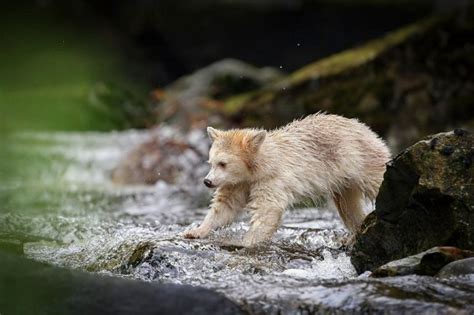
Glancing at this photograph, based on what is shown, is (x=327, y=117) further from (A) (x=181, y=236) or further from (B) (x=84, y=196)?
(B) (x=84, y=196)

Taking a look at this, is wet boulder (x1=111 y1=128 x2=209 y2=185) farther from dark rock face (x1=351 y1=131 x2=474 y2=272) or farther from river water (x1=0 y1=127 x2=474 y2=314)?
dark rock face (x1=351 y1=131 x2=474 y2=272)

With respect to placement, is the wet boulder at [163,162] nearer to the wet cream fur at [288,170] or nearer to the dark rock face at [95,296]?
the wet cream fur at [288,170]

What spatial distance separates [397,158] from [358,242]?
81cm

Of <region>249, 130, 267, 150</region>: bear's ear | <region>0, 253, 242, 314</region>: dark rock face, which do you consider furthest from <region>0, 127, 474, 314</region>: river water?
<region>249, 130, 267, 150</region>: bear's ear

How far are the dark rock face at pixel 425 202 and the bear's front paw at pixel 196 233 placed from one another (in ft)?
5.31

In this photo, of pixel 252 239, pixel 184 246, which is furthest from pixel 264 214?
pixel 184 246

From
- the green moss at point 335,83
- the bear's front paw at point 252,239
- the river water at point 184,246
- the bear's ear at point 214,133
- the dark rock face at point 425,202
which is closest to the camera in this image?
the river water at point 184,246

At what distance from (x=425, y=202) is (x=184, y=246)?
2.02 meters

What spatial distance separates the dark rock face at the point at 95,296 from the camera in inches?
205

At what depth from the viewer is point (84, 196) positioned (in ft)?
41.4

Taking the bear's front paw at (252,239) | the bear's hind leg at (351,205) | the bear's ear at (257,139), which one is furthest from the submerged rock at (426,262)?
the bear's hind leg at (351,205)

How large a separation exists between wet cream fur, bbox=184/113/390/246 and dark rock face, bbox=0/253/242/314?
4.83 ft

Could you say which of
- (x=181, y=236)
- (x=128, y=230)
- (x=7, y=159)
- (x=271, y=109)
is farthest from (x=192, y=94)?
(x=181, y=236)

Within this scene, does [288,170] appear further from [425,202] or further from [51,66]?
[51,66]
